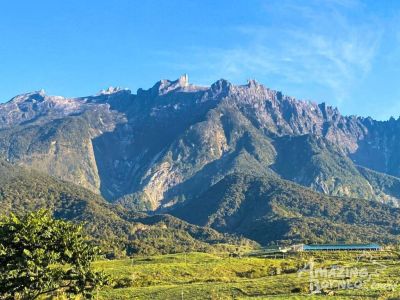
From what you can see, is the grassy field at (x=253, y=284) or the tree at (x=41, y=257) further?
the grassy field at (x=253, y=284)

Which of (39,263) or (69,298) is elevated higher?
(39,263)

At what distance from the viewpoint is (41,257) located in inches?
2419

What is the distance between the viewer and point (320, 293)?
68.8 metres

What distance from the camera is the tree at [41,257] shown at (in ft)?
199

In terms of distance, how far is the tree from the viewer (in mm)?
60562

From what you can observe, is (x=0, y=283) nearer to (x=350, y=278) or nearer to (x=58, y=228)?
(x=58, y=228)

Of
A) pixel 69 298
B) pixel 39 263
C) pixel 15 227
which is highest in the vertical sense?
pixel 15 227

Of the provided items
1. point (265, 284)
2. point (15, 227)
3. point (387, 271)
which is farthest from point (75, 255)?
point (387, 271)

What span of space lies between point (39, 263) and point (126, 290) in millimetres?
28922

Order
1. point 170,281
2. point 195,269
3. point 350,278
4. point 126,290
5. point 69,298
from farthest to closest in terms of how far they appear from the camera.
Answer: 1. point 195,269
2. point 170,281
3. point 126,290
4. point 350,278
5. point 69,298

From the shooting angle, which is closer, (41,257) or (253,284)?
(41,257)

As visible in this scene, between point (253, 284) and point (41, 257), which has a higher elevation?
point (41, 257)

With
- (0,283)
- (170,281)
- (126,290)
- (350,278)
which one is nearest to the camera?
(0,283)

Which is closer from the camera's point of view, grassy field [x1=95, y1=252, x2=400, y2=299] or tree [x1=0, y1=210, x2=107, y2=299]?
tree [x1=0, y1=210, x2=107, y2=299]
